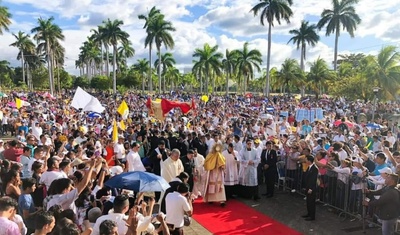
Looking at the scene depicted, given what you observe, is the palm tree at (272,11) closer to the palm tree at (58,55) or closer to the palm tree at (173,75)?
the palm tree at (58,55)

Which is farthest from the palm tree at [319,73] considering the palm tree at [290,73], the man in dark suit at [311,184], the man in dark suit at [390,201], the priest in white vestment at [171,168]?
the man in dark suit at [390,201]

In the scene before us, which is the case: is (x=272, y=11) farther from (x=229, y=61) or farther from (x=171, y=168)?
(x=171, y=168)

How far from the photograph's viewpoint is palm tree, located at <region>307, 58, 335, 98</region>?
149 ft

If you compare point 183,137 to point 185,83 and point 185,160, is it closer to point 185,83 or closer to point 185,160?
point 185,160

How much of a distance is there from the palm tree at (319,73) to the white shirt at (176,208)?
42898 mm

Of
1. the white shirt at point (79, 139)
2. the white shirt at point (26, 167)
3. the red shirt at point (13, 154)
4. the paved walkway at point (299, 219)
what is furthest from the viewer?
the white shirt at point (79, 139)

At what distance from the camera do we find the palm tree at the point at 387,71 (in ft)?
93.1

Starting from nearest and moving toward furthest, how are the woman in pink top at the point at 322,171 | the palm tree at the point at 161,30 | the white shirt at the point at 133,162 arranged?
the woman in pink top at the point at 322,171 < the white shirt at the point at 133,162 < the palm tree at the point at 161,30

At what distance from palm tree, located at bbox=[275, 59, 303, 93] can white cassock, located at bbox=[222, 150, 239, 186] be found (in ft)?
139

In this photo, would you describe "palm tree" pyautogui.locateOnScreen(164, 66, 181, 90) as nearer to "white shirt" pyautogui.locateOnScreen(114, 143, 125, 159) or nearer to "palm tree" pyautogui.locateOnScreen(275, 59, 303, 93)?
"palm tree" pyautogui.locateOnScreen(275, 59, 303, 93)

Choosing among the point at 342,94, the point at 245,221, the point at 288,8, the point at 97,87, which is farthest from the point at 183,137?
the point at 97,87

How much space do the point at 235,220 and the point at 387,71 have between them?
81.7ft

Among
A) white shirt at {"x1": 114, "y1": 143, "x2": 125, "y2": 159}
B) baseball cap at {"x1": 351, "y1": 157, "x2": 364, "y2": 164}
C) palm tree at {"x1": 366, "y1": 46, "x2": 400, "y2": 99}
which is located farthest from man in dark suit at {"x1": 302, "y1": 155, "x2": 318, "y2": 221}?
palm tree at {"x1": 366, "y1": 46, "x2": 400, "y2": 99}

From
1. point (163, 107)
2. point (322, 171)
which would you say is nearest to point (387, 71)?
point (163, 107)
